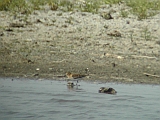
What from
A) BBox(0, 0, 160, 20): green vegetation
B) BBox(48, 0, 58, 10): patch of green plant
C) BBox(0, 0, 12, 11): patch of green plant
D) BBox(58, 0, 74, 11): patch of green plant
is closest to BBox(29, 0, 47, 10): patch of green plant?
BBox(0, 0, 160, 20): green vegetation

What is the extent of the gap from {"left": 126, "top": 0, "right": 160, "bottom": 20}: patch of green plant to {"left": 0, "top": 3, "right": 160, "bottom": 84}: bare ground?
270 millimetres

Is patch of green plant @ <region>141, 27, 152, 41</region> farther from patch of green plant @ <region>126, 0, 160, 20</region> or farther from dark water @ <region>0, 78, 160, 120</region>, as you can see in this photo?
dark water @ <region>0, 78, 160, 120</region>

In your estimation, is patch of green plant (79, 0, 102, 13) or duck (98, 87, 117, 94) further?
patch of green plant (79, 0, 102, 13)

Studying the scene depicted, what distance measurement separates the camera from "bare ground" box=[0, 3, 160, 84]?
29.2 ft

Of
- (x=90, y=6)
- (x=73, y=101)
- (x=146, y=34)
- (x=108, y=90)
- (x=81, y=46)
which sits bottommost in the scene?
(x=73, y=101)

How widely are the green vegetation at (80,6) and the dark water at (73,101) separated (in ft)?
16.4

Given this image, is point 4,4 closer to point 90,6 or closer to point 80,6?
point 80,6

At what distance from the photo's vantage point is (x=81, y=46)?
10.5 meters

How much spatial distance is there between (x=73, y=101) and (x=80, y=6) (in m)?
6.61

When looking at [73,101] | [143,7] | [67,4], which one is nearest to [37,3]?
[67,4]

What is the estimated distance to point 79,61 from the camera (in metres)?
9.43

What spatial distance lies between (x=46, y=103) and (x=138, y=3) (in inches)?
303

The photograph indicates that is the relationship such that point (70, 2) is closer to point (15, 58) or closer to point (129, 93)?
point (15, 58)

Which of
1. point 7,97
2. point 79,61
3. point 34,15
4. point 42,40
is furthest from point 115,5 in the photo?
point 7,97
